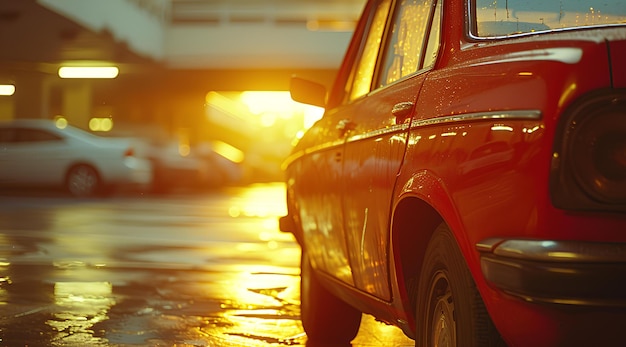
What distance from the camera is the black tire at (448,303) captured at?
331cm

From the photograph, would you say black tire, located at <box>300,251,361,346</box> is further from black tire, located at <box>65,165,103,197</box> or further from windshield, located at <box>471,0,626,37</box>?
black tire, located at <box>65,165,103,197</box>

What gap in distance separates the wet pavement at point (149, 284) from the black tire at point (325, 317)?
0.10 meters

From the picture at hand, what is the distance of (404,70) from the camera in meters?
4.64

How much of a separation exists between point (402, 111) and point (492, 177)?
0.94m

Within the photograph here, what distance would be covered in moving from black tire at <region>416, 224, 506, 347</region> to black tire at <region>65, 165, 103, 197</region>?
20754mm

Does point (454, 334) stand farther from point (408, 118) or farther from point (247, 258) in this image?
point (247, 258)

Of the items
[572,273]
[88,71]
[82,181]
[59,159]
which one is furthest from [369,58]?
[88,71]

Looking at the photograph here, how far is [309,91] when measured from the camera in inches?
245

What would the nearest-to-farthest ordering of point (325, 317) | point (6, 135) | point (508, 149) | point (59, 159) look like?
point (508, 149) → point (325, 317) → point (59, 159) → point (6, 135)

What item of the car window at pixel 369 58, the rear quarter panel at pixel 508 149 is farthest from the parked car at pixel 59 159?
the rear quarter panel at pixel 508 149

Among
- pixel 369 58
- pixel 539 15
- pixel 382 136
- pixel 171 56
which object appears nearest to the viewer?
pixel 539 15

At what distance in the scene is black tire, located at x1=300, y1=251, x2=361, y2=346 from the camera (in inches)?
237

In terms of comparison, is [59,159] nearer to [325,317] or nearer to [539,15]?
[325,317]

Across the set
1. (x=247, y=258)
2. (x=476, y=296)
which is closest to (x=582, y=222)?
(x=476, y=296)
